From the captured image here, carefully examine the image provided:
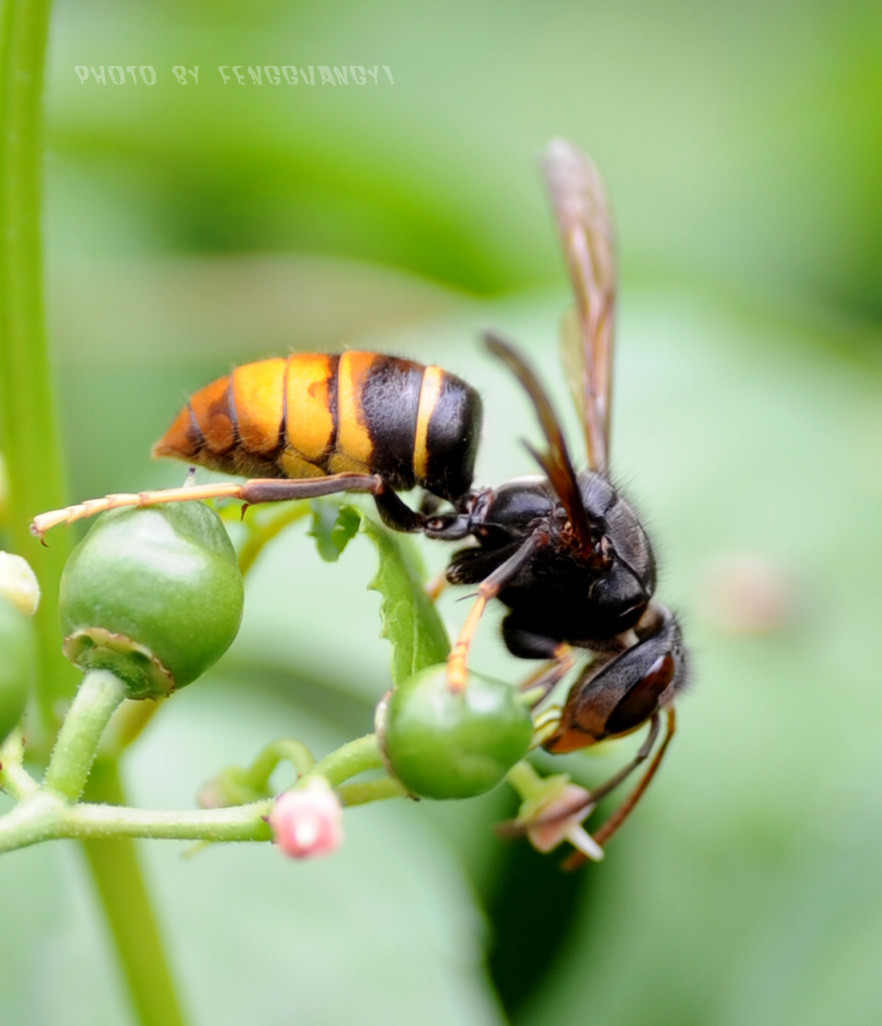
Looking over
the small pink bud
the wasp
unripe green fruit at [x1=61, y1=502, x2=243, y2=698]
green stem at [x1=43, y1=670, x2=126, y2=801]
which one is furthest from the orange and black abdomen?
the small pink bud

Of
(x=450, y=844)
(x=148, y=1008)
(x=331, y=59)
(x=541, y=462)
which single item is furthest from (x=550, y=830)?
(x=331, y=59)

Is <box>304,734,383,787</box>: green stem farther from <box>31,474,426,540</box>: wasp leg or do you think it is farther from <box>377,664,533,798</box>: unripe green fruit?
<box>31,474,426,540</box>: wasp leg

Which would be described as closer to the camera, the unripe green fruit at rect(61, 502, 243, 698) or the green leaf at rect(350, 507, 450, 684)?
the unripe green fruit at rect(61, 502, 243, 698)

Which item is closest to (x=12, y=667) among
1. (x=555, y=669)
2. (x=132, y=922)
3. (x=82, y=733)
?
(x=82, y=733)

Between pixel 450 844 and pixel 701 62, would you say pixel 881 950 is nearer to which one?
pixel 450 844

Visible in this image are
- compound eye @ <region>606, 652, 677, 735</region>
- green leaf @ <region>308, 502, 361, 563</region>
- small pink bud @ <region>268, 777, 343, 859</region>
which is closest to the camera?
small pink bud @ <region>268, 777, 343, 859</region>
